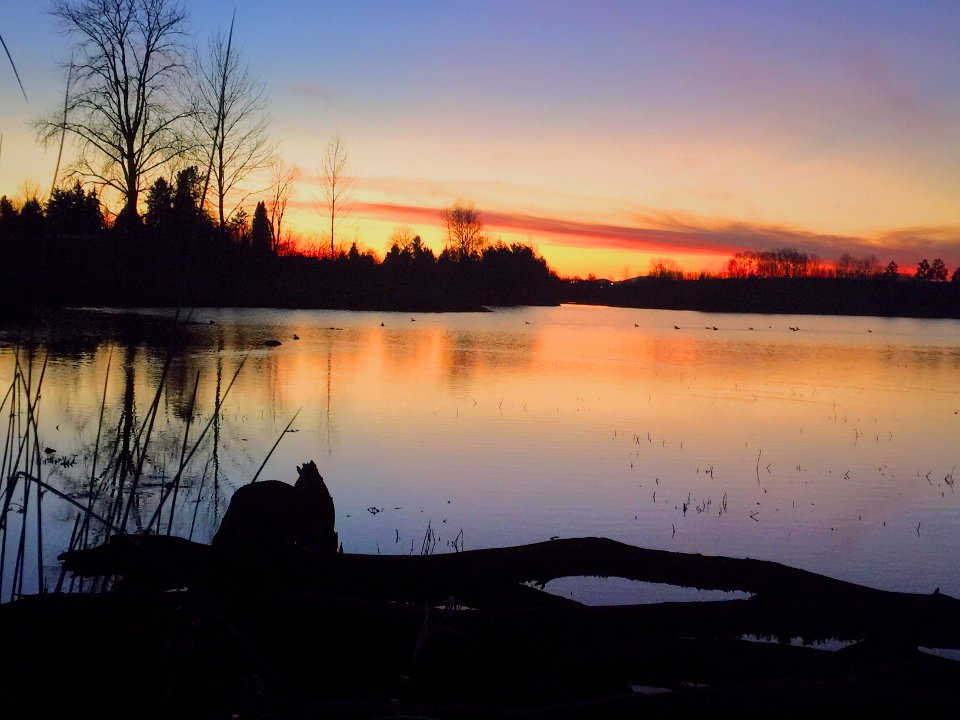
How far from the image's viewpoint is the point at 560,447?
10414 mm

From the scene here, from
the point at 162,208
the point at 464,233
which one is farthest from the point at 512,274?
the point at 162,208

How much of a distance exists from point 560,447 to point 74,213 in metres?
7.49

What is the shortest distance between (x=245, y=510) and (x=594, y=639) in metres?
1.38

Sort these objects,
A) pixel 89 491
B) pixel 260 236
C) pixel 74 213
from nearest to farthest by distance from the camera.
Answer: pixel 89 491 < pixel 74 213 < pixel 260 236

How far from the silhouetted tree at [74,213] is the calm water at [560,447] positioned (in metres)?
0.63

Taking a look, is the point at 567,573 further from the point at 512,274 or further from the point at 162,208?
the point at 512,274

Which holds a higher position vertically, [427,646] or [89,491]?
[89,491]

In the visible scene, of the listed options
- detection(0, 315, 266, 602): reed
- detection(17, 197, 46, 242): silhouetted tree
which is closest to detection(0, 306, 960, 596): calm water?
detection(0, 315, 266, 602): reed

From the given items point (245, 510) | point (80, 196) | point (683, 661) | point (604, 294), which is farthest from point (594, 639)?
point (604, 294)

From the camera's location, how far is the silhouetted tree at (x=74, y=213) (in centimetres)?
341

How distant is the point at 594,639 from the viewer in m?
2.75

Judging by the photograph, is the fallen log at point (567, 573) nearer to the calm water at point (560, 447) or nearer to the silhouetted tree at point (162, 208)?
the calm water at point (560, 447)

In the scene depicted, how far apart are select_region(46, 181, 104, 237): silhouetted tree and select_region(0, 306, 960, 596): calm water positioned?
2.08 ft

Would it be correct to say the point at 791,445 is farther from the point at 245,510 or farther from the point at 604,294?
the point at 604,294
